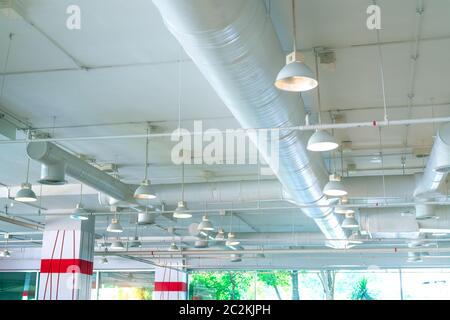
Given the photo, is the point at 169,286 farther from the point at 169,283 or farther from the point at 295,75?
the point at 295,75

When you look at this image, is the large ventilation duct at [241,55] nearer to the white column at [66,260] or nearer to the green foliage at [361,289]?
the white column at [66,260]

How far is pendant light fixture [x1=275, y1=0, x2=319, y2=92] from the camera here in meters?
3.54

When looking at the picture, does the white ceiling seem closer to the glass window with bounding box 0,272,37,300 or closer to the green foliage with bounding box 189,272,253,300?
the glass window with bounding box 0,272,37,300

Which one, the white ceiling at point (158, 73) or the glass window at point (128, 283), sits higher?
the white ceiling at point (158, 73)

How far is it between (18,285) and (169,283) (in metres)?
5.90

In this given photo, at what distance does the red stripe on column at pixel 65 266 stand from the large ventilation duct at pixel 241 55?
7.70m

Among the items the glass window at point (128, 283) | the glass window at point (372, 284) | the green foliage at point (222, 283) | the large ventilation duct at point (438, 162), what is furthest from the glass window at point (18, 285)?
the large ventilation duct at point (438, 162)

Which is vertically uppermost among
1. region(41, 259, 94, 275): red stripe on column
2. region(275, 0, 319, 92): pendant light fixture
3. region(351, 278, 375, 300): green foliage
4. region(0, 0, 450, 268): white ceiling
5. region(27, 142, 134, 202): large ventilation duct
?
region(0, 0, 450, 268): white ceiling

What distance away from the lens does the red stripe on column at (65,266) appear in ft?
39.6

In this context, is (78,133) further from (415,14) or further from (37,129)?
Answer: (415,14)

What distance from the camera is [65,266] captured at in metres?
12.2

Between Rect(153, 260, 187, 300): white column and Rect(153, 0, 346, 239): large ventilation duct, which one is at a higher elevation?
Rect(153, 0, 346, 239): large ventilation duct

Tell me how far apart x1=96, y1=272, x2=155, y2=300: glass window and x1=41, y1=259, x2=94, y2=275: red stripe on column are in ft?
27.5

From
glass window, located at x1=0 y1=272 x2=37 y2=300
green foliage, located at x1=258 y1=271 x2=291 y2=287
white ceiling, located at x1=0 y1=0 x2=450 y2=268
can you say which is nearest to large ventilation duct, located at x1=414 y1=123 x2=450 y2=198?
white ceiling, located at x1=0 y1=0 x2=450 y2=268
